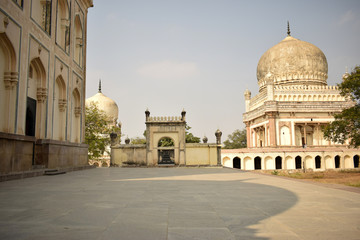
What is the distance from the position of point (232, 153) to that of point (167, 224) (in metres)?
30.9

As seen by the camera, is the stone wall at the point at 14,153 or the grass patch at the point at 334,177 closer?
→ the stone wall at the point at 14,153

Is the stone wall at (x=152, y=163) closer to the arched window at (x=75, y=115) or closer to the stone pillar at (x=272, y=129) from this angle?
the arched window at (x=75, y=115)

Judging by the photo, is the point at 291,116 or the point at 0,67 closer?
the point at 0,67

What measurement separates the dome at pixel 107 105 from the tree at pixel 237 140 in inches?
938

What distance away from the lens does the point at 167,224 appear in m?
3.31

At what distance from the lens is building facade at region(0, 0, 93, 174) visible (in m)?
9.64

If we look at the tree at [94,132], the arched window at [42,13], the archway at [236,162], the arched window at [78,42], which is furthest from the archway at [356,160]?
the arched window at [42,13]

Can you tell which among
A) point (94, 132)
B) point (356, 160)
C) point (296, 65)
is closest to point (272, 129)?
point (356, 160)

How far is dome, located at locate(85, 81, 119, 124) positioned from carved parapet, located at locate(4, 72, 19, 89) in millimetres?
34603

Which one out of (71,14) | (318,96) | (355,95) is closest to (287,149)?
(318,96)

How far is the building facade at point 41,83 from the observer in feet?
31.6

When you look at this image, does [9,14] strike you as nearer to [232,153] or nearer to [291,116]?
[232,153]

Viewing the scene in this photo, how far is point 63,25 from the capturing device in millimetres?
14703

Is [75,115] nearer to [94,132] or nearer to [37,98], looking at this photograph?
[37,98]
